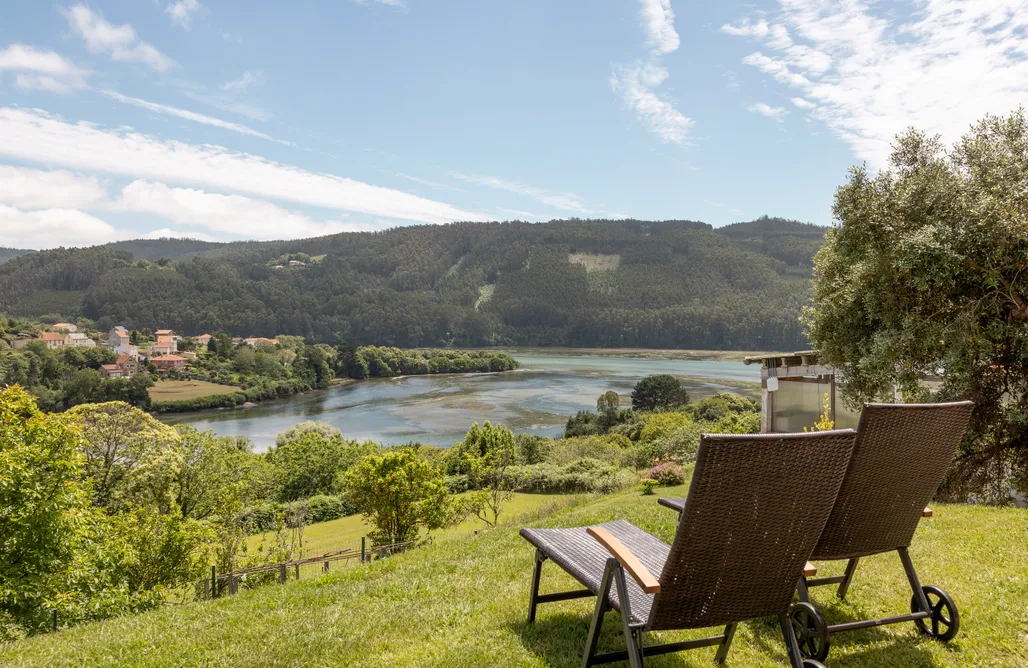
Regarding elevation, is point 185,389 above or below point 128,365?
below

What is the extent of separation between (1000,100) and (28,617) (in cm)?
1332

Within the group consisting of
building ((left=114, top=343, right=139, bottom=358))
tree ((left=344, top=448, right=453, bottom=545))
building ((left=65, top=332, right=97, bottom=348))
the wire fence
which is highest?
the wire fence

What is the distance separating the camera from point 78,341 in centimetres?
8456

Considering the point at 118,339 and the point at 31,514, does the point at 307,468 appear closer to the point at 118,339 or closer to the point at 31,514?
the point at 31,514

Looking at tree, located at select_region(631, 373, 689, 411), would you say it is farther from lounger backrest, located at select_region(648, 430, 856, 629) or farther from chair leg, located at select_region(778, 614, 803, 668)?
lounger backrest, located at select_region(648, 430, 856, 629)

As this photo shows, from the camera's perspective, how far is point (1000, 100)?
7012 mm

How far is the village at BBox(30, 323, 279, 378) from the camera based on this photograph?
249ft

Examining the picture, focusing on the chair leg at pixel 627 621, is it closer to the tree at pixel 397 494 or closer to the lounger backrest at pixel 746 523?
the lounger backrest at pixel 746 523

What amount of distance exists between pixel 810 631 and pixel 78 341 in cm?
10423

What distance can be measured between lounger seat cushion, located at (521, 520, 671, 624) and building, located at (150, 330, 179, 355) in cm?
10094

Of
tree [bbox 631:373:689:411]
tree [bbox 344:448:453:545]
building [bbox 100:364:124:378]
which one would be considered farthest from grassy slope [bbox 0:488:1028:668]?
building [bbox 100:364:124:378]

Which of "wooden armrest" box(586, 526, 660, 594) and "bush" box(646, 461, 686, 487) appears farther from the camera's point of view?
"bush" box(646, 461, 686, 487)

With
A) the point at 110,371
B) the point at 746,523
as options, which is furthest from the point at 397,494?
the point at 110,371

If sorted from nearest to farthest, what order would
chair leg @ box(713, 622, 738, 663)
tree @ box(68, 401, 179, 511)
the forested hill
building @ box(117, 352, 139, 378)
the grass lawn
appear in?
chair leg @ box(713, 622, 738, 663), tree @ box(68, 401, 179, 511), the grass lawn, building @ box(117, 352, 139, 378), the forested hill
